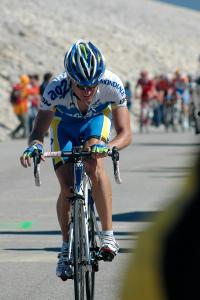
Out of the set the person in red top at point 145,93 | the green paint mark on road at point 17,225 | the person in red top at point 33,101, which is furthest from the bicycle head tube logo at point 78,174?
the person in red top at point 145,93

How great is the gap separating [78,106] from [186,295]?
4953 millimetres

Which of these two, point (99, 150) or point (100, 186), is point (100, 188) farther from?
point (99, 150)

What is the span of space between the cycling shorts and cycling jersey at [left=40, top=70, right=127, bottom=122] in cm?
3

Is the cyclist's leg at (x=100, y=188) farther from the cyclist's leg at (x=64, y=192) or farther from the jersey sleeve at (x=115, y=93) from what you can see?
the jersey sleeve at (x=115, y=93)

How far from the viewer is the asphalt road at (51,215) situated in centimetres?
716

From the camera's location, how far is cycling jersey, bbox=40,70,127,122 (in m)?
6.70

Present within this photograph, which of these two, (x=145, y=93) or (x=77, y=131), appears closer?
(x=77, y=131)

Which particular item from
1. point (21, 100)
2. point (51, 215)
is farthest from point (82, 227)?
point (21, 100)

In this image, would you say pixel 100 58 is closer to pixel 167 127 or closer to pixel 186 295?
pixel 186 295

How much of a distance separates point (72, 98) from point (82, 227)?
88cm

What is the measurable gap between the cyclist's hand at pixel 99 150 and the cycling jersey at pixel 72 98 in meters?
0.57

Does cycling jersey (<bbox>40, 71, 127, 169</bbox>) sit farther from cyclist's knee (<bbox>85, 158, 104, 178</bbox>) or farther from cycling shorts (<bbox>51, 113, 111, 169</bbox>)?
cyclist's knee (<bbox>85, 158, 104, 178</bbox>)

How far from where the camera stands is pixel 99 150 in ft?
20.2

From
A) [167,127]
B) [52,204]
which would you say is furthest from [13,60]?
[52,204]
